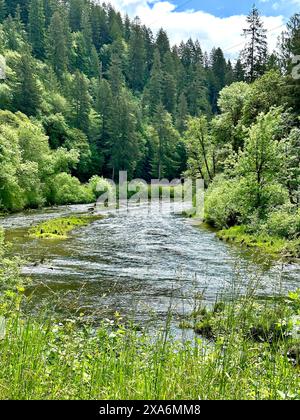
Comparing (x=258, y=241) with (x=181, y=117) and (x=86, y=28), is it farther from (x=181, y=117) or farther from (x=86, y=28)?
(x=86, y=28)

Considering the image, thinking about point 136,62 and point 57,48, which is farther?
point 136,62

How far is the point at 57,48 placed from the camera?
98375 millimetres

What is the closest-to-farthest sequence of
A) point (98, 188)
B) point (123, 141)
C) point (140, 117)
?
1. point (98, 188)
2. point (123, 141)
3. point (140, 117)

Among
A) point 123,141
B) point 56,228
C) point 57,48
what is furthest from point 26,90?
point 56,228

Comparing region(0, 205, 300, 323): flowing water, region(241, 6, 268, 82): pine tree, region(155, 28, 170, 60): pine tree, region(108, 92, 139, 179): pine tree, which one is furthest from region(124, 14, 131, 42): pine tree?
region(0, 205, 300, 323): flowing water

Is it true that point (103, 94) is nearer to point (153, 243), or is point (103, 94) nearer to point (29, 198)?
point (29, 198)

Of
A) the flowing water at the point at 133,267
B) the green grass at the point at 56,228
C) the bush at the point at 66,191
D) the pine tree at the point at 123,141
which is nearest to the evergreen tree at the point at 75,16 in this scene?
the pine tree at the point at 123,141

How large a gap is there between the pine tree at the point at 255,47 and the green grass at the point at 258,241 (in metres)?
30.3

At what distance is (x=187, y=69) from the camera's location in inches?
5064

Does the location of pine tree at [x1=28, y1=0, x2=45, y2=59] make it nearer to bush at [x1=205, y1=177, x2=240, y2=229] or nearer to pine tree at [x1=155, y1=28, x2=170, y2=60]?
pine tree at [x1=155, y1=28, x2=170, y2=60]

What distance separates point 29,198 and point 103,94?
47506 mm

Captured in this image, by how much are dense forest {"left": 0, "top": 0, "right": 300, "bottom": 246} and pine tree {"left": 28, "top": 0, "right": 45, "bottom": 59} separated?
0.32 metres

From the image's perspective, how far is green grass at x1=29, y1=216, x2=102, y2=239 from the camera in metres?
23.4

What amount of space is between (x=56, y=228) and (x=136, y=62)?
106 meters
